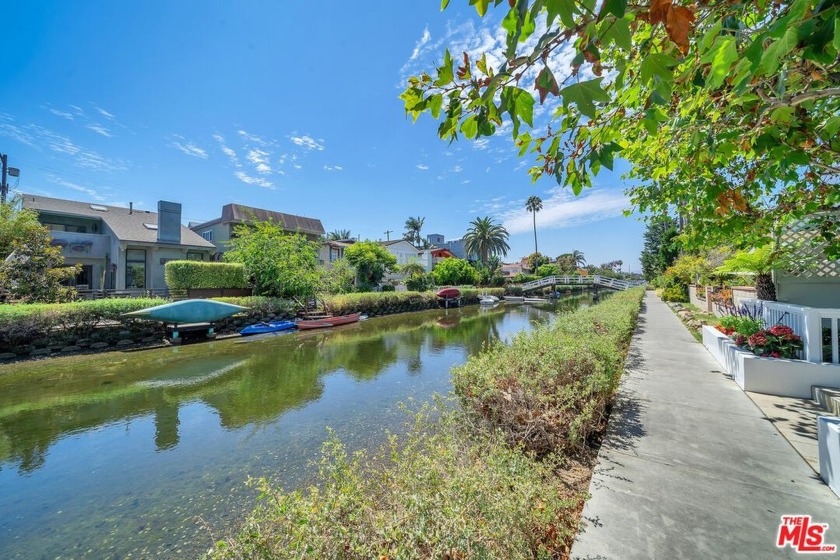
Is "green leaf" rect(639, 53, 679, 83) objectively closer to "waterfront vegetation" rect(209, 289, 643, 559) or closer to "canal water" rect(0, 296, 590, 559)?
"waterfront vegetation" rect(209, 289, 643, 559)

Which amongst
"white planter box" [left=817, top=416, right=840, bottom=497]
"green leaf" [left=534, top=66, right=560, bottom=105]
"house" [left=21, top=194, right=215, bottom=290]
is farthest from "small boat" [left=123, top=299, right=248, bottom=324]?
"white planter box" [left=817, top=416, right=840, bottom=497]

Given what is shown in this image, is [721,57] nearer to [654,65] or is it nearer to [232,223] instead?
[654,65]

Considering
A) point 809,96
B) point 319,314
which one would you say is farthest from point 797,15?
point 319,314

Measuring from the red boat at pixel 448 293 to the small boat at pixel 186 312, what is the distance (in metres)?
22.1

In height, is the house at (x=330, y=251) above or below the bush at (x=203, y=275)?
above

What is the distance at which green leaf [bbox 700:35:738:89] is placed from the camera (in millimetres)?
1836

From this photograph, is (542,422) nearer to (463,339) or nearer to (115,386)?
(115,386)

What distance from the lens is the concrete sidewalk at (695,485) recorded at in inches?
96.9

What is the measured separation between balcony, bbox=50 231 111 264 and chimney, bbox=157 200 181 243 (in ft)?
9.96

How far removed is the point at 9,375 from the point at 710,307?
2791 centimetres

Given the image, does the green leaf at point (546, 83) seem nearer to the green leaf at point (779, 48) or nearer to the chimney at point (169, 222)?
the green leaf at point (779, 48)

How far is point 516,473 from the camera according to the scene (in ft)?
8.70

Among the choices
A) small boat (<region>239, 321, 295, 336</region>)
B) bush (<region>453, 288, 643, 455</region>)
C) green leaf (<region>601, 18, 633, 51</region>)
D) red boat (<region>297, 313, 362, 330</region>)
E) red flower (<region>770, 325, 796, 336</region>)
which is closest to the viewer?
green leaf (<region>601, 18, 633, 51</region>)

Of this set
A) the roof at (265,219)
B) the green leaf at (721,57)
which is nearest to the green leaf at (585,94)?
the green leaf at (721,57)
